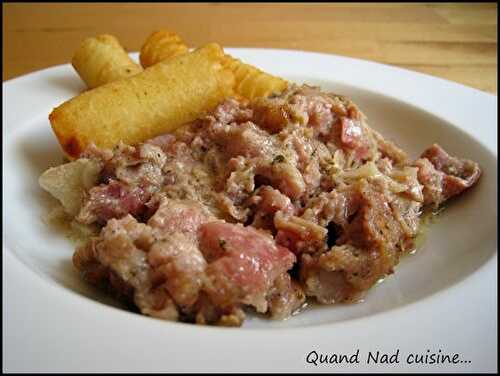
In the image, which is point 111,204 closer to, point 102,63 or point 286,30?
point 102,63

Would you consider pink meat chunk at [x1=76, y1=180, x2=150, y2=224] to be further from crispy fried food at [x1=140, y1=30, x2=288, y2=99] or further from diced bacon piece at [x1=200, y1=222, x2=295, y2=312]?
crispy fried food at [x1=140, y1=30, x2=288, y2=99]

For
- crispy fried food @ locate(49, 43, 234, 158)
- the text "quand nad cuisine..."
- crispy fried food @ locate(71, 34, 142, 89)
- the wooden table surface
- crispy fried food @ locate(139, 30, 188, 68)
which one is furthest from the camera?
the wooden table surface

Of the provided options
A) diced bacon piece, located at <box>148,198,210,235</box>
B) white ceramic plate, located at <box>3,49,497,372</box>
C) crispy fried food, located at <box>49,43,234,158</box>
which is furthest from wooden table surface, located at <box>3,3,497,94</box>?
diced bacon piece, located at <box>148,198,210,235</box>

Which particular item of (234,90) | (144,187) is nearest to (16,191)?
(144,187)

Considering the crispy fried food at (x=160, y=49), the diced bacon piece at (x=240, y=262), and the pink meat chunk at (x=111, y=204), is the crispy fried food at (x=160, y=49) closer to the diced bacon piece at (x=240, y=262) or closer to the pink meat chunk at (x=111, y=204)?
the pink meat chunk at (x=111, y=204)

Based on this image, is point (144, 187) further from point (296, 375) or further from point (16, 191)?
point (296, 375)

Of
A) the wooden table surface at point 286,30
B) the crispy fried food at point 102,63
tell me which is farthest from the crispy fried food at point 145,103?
the wooden table surface at point 286,30
